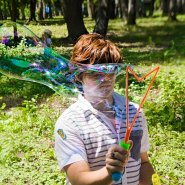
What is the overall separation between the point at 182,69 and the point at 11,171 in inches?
216

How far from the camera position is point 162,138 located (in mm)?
5090

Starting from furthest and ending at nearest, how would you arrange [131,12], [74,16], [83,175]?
[131,12], [74,16], [83,175]

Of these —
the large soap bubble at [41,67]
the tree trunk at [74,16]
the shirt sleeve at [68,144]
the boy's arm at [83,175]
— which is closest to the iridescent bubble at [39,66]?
the large soap bubble at [41,67]

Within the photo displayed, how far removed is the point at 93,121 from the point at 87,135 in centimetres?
7

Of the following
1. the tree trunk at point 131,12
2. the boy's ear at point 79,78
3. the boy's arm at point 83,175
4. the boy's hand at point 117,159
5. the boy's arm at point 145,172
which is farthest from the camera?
the tree trunk at point 131,12

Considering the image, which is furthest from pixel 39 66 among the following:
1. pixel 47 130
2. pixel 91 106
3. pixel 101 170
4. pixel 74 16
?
pixel 74 16

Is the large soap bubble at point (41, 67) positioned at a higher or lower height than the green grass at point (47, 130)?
higher

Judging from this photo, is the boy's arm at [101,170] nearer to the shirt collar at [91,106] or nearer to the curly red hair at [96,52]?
the shirt collar at [91,106]

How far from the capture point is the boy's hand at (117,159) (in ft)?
4.77

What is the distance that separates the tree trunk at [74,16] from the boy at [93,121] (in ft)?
41.1

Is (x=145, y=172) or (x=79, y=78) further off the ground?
(x=79, y=78)

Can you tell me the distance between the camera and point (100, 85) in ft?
5.81

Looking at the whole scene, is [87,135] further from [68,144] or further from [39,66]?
[39,66]

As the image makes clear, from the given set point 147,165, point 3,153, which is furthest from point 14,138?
point 147,165
